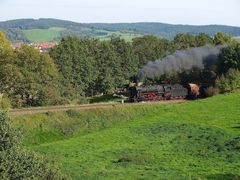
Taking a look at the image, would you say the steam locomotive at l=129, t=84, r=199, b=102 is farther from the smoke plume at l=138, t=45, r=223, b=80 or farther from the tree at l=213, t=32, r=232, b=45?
the tree at l=213, t=32, r=232, b=45

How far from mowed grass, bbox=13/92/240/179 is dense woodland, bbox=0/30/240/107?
43.5 ft

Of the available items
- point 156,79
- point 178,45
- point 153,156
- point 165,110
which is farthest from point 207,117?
point 178,45

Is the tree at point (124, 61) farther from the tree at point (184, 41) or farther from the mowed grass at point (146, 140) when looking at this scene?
the mowed grass at point (146, 140)

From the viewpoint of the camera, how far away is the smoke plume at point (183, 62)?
8650 centimetres

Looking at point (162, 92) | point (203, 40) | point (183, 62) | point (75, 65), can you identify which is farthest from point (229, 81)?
point (203, 40)

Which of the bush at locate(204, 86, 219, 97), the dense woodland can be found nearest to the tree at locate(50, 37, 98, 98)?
the dense woodland

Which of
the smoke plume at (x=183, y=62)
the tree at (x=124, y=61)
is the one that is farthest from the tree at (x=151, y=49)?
the smoke plume at (x=183, y=62)

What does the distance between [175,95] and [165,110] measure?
1024 cm

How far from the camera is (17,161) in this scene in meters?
23.9

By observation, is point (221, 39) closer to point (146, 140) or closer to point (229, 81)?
point (229, 81)

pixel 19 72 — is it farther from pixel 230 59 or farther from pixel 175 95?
pixel 230 59

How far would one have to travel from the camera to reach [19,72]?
238 feet

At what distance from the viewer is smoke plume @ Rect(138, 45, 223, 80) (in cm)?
8650

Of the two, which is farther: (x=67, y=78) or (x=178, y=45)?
(x=178, y=45)
